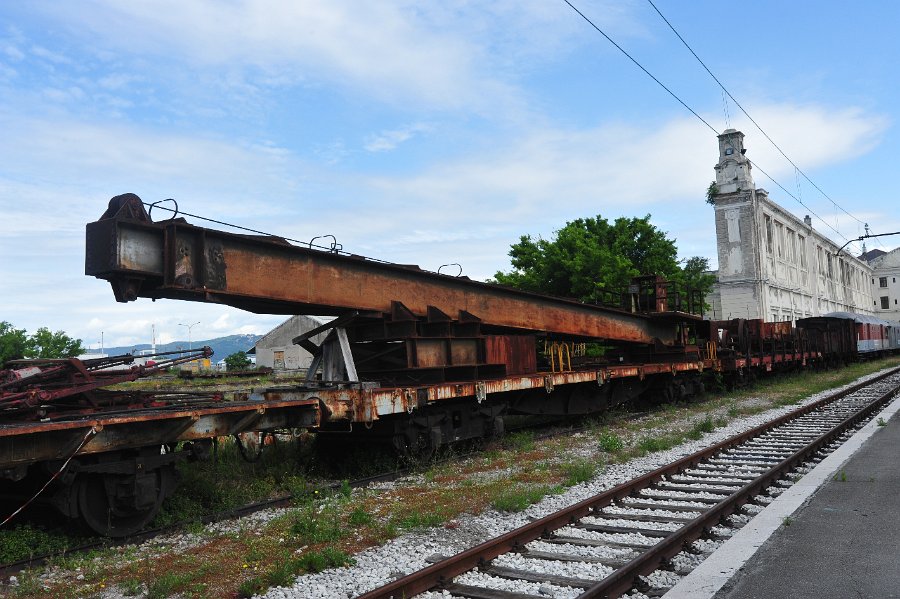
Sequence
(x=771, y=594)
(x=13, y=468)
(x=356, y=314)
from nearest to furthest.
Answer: (x=771, y=594) → (x=13, y=468) → (x=356, y=314)

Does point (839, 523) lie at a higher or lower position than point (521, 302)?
lower

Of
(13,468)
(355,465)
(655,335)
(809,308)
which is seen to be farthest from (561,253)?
(809,308)

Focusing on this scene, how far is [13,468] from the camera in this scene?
570 centimetres

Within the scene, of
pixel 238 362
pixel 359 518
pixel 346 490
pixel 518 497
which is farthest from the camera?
pixel 238 362

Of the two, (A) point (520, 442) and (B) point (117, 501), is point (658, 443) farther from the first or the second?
(B) point (117, 501)

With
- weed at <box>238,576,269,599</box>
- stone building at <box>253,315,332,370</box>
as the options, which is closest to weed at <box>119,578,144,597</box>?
weed at <box>238,576,269,599</box>

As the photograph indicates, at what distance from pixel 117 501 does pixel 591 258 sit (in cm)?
2579

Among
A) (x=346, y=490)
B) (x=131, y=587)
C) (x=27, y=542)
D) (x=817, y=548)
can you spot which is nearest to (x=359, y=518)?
(x=346, y=490)

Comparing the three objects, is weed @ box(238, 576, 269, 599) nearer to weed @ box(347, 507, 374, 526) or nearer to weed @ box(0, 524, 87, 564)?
weed @ box(347, 507, 374, 526)

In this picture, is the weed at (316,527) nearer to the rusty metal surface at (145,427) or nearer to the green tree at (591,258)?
the rusty metal surface at (145,427)

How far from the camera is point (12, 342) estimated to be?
45312mm

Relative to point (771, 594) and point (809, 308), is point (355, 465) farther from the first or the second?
point (809, 308)

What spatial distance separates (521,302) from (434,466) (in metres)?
3.89

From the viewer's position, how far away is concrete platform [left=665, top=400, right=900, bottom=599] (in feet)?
14.6
